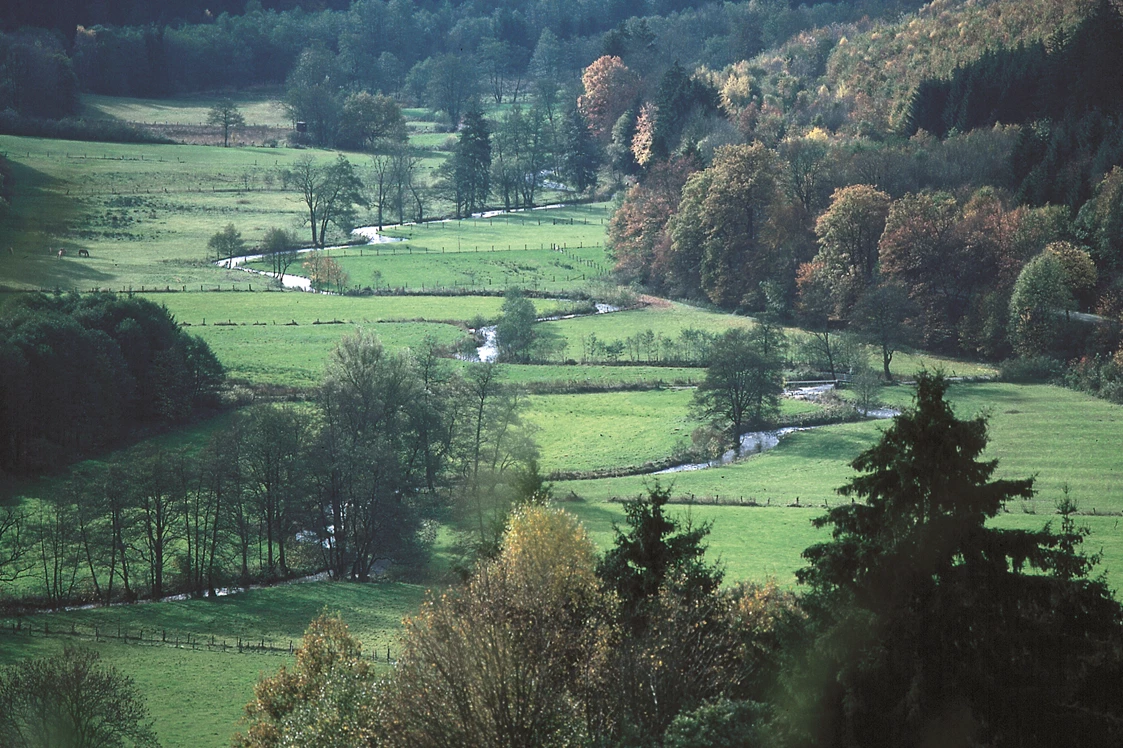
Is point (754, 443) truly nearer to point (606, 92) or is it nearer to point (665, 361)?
point (665, 361)

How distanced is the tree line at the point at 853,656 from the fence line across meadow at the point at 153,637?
13.6 metres

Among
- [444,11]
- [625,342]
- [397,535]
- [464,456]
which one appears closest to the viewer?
[397,535]

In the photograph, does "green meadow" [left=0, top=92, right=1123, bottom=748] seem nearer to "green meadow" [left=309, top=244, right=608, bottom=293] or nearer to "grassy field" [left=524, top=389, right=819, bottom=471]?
"grassy field" [left=524, top=389, right=819, bottom=471]

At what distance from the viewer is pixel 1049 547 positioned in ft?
71.1

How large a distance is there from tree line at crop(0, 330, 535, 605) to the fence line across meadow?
4.20m

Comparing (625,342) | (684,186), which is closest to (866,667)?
(625,342)

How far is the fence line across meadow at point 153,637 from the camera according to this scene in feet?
124

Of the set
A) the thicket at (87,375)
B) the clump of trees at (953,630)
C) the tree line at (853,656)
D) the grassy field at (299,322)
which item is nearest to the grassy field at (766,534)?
the tree line at (853,656)

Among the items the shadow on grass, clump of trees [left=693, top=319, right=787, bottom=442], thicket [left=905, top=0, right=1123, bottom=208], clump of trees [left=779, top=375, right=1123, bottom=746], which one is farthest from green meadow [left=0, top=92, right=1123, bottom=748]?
thicket [left=905, top=0, right=1123, bottom=208]

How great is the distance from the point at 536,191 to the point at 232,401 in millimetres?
72504

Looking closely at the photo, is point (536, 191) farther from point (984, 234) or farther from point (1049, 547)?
point (1049, 547)

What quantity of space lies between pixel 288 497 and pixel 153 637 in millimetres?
10912

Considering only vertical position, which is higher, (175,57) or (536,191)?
(175,57)

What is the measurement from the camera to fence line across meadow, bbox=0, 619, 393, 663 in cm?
3778
